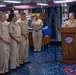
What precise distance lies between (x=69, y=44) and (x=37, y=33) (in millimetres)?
2785

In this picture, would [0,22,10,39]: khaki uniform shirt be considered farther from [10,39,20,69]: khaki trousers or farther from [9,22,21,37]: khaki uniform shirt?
[10,39,20,69]: khaki trousers

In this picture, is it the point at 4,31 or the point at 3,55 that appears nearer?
the point at 4,31

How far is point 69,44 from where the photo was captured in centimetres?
647

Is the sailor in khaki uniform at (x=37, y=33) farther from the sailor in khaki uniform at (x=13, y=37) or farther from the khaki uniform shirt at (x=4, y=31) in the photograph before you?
the khaki uniform shirt at (x=4, y=31)

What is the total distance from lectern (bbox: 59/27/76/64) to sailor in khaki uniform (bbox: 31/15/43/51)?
2.61 metres

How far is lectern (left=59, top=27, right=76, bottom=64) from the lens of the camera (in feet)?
20.9

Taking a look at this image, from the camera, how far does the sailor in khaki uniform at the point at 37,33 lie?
8.95 m

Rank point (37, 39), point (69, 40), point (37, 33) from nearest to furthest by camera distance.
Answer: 1. point (69, 40)
2. point (37, 33)
3. point (37, 39)

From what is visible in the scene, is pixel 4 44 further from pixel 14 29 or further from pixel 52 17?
pixel 52 17

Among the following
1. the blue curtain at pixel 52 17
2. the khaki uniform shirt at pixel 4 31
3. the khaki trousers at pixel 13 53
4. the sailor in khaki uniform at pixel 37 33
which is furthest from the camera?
the blue curtain at pixel 52 17

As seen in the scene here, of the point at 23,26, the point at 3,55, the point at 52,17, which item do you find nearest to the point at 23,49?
the point at 23,26

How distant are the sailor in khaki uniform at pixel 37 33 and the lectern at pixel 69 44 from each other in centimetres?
261

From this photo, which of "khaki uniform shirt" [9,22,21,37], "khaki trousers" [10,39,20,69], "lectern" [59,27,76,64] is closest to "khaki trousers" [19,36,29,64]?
"khaki trousers" [10,39,20,69]

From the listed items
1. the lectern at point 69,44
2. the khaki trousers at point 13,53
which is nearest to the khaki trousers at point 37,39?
the lectern at point 69,44
